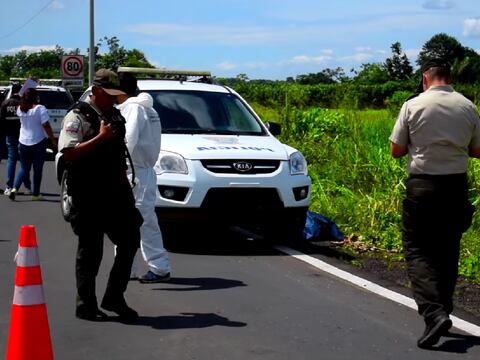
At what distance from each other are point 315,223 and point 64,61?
21258mm

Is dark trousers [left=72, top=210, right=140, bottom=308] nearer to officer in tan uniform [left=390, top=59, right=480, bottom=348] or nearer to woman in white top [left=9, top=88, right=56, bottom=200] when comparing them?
officer in tan uniform [left=390, top=59, right=480, bottom=348]

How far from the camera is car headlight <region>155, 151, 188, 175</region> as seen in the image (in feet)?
32.4

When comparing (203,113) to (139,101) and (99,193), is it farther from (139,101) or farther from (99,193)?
(99,193)

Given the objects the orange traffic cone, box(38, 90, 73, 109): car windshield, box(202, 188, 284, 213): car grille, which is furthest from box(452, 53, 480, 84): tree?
the orange traffic cone

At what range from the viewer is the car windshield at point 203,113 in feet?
35.8

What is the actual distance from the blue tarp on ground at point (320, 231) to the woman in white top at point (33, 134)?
16.8 feet

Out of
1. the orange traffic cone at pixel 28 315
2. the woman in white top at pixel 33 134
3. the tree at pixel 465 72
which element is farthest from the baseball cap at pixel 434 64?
the tree at pixel 465 72

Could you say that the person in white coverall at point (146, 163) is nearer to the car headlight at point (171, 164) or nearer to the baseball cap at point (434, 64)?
the car headlight at point (171, 164)

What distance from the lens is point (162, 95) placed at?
11.1 meters

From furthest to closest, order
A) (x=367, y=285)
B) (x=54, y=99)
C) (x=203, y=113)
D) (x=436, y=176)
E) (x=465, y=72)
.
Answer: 1. (x=465, y=72)
2. (x=54, y=99)
3. (x=203, y=113)
4. (x=367, y=285)
5. (x=436, y=176)

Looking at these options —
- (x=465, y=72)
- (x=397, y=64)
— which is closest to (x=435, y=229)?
(x=465, y=72)

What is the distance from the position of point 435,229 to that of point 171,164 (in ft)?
13.3

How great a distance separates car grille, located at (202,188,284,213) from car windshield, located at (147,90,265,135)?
1231mm

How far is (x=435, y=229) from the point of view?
21.1 ft
